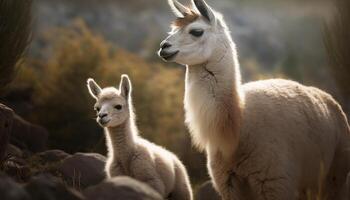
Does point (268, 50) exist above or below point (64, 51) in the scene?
below

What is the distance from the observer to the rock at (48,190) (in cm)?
587

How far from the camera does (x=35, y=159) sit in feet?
33.6

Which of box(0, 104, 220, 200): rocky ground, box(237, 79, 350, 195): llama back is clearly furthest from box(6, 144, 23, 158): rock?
box(237, 79, 350, 195): llama back

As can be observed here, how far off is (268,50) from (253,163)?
179 feet

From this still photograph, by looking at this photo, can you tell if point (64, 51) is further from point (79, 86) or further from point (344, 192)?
point (344, 192)

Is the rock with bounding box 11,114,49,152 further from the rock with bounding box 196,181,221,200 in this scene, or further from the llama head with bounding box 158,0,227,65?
the llama head with bounding box 158,0,227,65

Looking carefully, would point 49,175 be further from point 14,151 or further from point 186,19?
point 14,151

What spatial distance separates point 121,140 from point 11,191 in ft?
9.52

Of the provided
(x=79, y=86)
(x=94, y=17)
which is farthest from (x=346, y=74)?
(x=94, y=17)

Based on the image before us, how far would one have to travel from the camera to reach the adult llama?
23.6 ft

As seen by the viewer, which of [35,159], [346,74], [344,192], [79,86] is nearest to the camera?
[344,192]

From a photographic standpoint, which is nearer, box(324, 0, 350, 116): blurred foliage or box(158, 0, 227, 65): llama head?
box(158, 0, 227, 65): llama head

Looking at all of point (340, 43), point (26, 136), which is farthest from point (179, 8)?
point (26, 136)

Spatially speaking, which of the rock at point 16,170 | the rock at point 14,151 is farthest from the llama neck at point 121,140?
the rock at point 14,151
